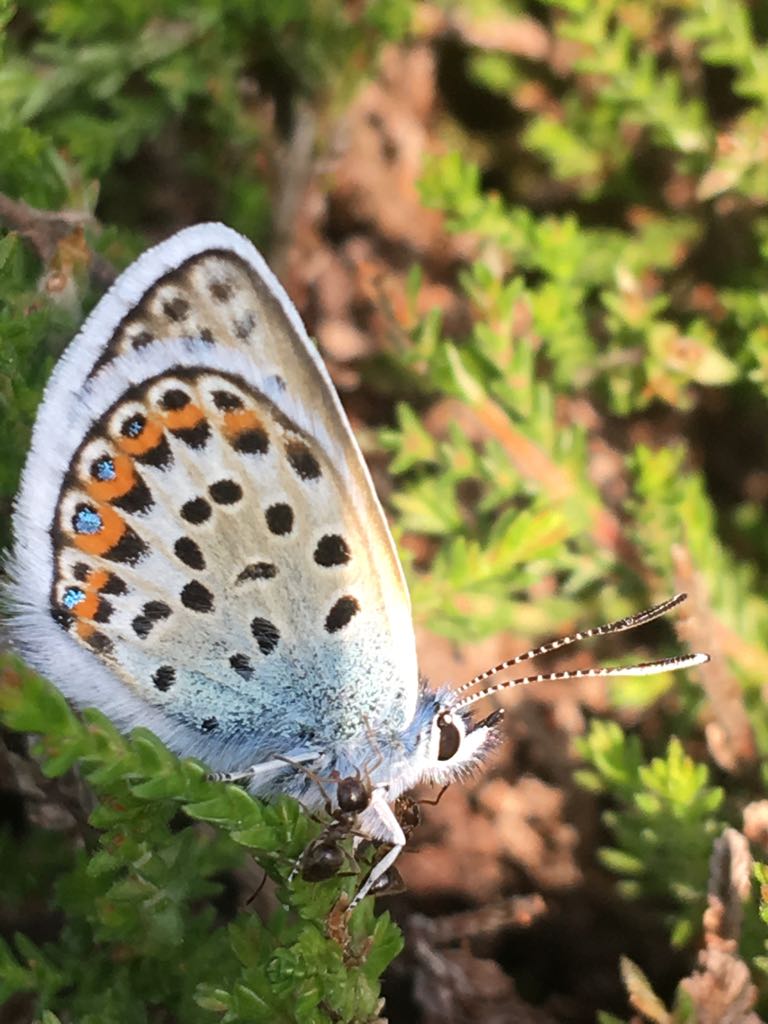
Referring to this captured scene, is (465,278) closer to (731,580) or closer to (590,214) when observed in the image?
(590,214)

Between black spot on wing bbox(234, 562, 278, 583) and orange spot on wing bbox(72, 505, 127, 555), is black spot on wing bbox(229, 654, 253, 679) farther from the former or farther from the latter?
orange spot on wing bbox(72, 505, 127, 555)

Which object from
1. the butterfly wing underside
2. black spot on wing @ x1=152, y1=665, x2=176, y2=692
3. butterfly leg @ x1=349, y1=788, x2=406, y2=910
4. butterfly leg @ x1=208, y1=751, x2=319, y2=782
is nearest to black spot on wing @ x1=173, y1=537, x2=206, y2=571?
the butterfly wing underside

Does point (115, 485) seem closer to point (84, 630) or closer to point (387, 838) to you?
point (84, 630)

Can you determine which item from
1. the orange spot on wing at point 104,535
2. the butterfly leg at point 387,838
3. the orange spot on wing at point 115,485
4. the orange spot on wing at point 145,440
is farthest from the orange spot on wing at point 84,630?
the butterfly leg at point 387,838

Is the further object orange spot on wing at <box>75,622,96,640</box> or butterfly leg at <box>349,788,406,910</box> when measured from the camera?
orange spot on wing at <box>75,622,96,640</box>

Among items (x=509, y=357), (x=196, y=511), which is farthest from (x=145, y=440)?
(x=509, y=357)

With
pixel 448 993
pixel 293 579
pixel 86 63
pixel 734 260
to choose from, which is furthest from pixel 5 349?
pixel 734 260
